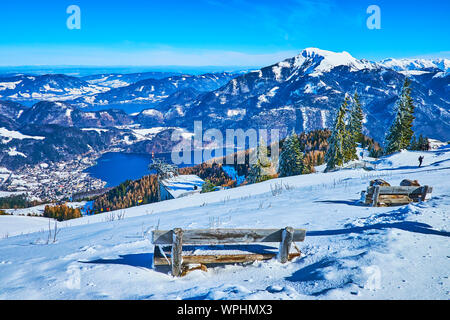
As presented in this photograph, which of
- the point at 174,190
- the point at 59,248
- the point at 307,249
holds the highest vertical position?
the point at 307,249

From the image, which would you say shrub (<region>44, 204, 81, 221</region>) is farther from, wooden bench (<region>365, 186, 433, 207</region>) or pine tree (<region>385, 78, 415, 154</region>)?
pine tree (<region>385, 78, 415, 154</region>)

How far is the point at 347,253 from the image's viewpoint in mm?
5293

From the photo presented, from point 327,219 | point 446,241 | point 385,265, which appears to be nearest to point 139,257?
point 385,265

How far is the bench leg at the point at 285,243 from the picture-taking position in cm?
514

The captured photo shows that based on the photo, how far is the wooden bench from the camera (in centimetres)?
917

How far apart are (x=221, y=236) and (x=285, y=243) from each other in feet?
4.27

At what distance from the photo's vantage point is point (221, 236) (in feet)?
17.1

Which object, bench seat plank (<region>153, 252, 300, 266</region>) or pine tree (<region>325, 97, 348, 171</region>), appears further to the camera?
pine tree (<region>325, 97, 348, 171</region>)

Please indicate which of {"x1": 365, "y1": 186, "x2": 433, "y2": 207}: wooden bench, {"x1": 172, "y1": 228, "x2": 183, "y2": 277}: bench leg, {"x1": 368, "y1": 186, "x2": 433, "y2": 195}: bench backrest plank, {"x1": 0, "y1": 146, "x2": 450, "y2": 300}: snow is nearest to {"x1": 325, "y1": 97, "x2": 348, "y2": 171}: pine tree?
{"x1": 365, "y1": 186, "x2": 433, "y2": 207}: wooden bench

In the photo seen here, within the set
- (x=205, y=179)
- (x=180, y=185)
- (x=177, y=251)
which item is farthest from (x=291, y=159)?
(x=205, y=179)
